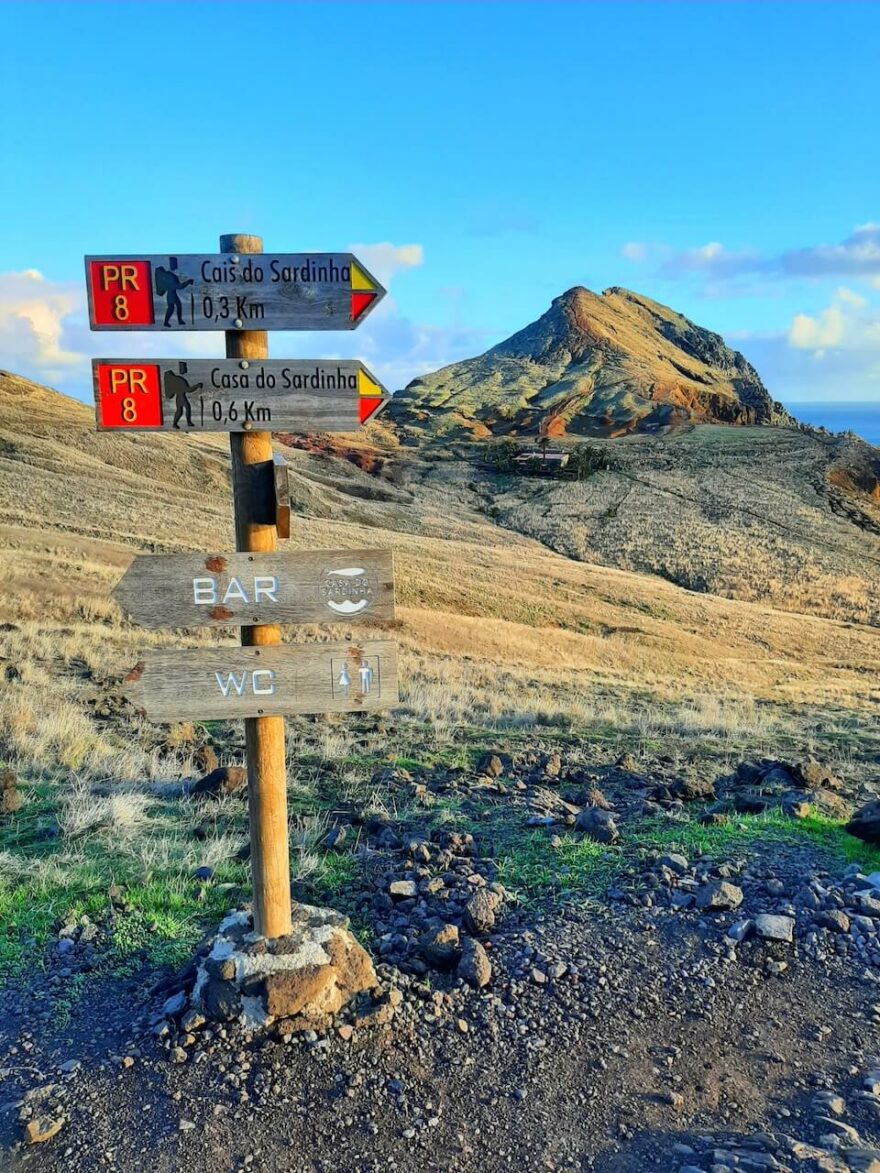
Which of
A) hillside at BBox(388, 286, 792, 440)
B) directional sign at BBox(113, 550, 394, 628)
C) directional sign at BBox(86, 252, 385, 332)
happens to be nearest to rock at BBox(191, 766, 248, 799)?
directional sign at BBox(113, 550, 394, 628)

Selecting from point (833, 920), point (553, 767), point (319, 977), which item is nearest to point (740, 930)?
point (833, 920)

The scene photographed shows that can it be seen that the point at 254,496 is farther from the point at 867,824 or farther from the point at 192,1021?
the point at 867,824

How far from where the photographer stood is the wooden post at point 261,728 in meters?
3.90

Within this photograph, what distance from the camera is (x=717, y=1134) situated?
324 cm

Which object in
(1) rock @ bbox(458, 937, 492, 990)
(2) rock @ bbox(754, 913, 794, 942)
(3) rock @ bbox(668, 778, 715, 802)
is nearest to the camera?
(1) rock @ bbox(458, 937, 492, 990)

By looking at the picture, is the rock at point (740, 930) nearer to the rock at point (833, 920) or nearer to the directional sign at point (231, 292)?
the rock at point (833, 920)

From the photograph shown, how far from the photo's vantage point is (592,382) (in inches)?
2997

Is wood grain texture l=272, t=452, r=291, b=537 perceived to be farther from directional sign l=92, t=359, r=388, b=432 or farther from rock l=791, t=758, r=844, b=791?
rock l=791, t=758, r=844, b=791

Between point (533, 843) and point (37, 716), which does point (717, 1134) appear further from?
point (37, 716)

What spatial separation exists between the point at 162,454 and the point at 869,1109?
34.0 metres

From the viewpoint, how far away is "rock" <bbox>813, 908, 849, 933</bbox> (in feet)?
14.8

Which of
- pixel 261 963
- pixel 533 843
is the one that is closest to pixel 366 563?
pixel 261 963

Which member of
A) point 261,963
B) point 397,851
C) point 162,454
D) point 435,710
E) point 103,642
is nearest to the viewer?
point 261,963

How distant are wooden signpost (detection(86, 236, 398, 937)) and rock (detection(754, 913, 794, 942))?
2.40 metres
